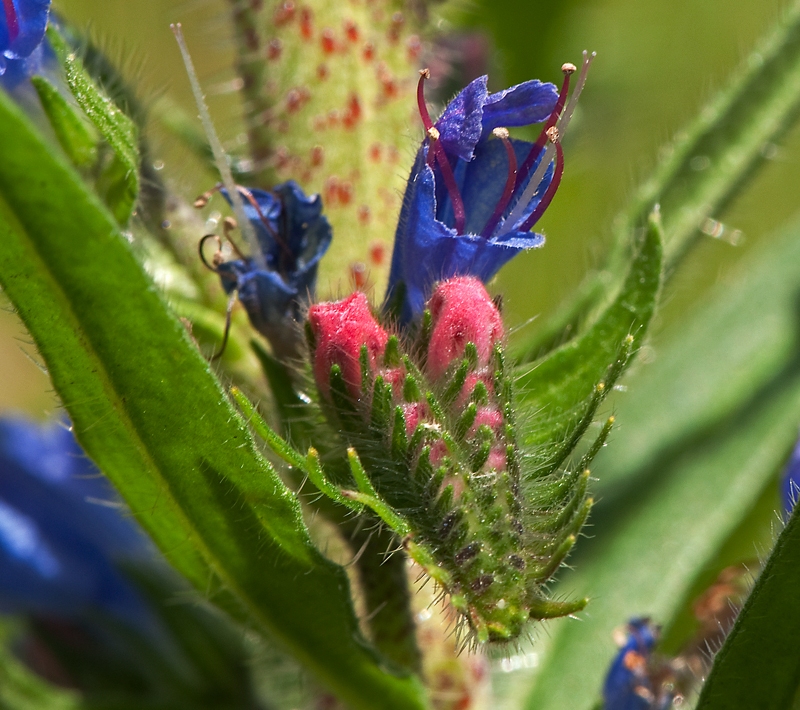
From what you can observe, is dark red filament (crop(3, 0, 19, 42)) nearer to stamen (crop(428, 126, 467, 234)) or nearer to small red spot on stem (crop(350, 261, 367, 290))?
stamen (crop(428, 126, 467, 234))

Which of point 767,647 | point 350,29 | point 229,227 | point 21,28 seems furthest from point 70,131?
point 767,647

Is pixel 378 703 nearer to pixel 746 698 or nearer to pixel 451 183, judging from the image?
pixel 746 698

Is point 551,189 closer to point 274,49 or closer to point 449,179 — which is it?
point 449,179

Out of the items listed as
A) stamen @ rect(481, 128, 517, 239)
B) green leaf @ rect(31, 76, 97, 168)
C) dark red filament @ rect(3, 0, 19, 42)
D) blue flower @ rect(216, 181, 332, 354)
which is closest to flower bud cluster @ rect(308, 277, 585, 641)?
stamen @ rect(481, 128, 517, 239)

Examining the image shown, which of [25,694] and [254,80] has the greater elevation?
[254,80]

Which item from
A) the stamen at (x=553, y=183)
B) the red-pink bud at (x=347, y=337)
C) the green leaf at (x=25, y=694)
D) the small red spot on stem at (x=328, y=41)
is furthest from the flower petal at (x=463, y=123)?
the green leaf at (x=25, y=694)

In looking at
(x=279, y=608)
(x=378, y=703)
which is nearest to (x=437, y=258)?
(x=279, y=608)

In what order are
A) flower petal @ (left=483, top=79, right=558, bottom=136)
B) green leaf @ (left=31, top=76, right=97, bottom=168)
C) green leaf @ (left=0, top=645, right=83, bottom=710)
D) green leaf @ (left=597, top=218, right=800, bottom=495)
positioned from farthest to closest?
green leaf @ (left=597, top=218, right=800, bottom=495)
green leaf @ (left=0, top=645, right=83, bottom=710)
green leaf @ (left=31, top=76, right=97, bottom=168)
flower petal @ (left=483, top=79, right=558, bottom=136)
